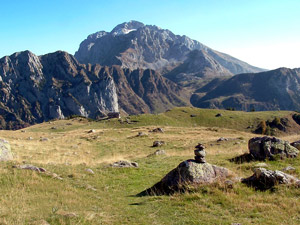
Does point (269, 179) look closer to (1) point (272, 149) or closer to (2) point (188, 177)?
(2) point (188, 177)

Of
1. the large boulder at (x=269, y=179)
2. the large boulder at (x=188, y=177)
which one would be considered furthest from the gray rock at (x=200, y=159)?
the large boulder at (x=269, y=179)

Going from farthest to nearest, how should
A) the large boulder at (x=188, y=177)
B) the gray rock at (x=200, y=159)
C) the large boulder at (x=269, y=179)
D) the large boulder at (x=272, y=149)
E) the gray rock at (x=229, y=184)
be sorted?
1. the large boulder at (x=272, y=149)
2. the gray rock at (x=200, y=159)
3. the large boulder at (x=188, y=177)
4. the gray rock at (x=229, y=184)
5. the large boulder at (x=269, y=179)

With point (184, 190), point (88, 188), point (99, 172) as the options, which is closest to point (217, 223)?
point (184, 190)

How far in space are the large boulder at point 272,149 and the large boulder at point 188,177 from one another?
7.56 meters

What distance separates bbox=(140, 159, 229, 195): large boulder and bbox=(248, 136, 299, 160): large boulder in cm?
756

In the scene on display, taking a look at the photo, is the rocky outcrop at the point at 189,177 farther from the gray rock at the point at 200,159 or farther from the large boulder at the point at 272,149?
the large boulder at the point at 272,149

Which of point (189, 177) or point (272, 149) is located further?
point (272, 149)

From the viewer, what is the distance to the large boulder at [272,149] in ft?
64.2

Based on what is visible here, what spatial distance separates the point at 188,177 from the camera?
13.4 metres

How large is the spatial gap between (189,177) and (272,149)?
34.7 ft

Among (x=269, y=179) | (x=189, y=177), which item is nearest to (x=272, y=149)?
(x=269, y=179)

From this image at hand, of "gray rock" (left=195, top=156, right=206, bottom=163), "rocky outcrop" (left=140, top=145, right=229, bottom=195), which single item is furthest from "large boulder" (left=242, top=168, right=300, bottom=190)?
"gray rock" (left=195, top=156, right=206, bottom=163)

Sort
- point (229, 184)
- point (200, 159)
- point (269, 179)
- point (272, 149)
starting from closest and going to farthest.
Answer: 1. point (269, 179)
2. point (229, 184)
3. point (200, 159)
4. point (272, 149)

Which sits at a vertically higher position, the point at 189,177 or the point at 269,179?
the point at 269,179
